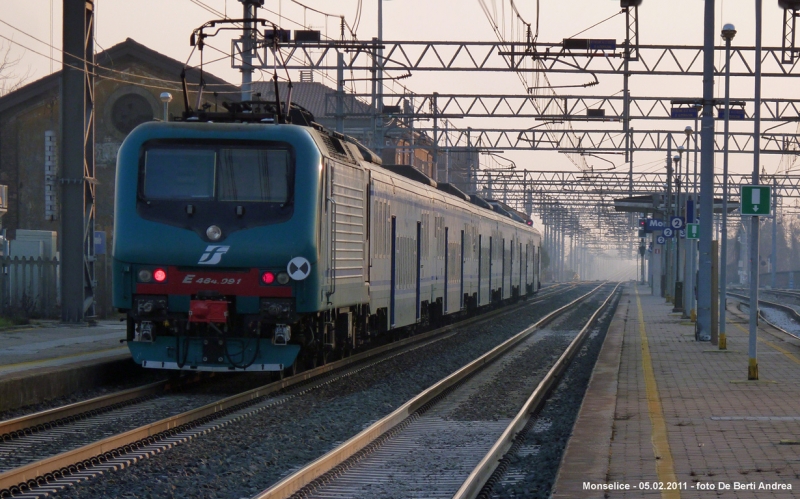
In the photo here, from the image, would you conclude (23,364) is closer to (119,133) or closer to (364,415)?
(364,415)

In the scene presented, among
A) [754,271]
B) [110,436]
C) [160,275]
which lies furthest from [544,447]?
[754,271]

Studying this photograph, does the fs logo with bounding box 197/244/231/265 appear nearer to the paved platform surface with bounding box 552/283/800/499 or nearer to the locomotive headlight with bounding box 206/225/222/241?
the locomotive headlight with bounding box 206/225/222/241

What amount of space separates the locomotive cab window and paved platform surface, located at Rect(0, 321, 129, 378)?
2.60 m

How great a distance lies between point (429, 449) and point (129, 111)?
2897 centimetres

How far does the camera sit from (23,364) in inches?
532

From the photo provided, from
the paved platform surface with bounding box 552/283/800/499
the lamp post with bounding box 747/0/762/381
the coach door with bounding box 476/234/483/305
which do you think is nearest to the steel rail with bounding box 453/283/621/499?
the paved platform surface with bounding box 552/283/800/499

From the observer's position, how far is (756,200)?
14.2 meters

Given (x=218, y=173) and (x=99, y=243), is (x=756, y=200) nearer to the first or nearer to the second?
(x=218, y=173)

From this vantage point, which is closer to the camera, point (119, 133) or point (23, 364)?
point (23, 364)

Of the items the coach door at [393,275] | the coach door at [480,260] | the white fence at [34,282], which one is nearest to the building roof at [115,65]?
the coach door at [480,260]

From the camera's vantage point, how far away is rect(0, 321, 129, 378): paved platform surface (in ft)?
45.6

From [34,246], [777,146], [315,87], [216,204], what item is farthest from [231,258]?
[315,87]

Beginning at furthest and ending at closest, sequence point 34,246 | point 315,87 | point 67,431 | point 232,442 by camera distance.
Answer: point 315,87, point 34,246, point 67,431, point 232,442

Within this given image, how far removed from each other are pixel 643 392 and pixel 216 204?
219 inches
